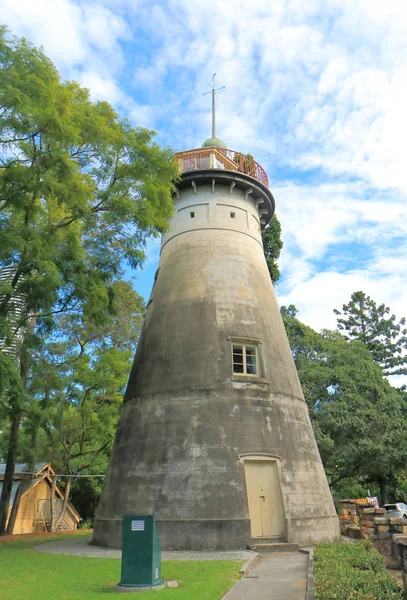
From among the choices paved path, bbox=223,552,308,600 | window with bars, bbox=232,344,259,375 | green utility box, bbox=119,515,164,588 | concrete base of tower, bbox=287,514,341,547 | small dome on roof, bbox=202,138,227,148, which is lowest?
paved path, bbox=223,552,308,600

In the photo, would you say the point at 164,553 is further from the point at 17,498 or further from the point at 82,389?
the point at 17,498

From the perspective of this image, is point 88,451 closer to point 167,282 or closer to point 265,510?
point 167,282

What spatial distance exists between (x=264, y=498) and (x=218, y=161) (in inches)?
528

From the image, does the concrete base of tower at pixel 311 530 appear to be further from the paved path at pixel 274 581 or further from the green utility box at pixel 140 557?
the green utility box at pixel 140 557

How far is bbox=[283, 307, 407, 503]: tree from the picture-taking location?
1164 inches

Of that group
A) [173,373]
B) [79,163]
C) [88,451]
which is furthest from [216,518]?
[88,451]

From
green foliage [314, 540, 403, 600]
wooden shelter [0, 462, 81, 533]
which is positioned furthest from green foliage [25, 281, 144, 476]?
green foliage [314, 540, 403, 600]

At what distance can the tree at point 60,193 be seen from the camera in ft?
35.6

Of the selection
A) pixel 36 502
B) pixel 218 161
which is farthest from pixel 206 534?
pixel 36 502

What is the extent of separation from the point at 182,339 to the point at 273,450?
4.65m

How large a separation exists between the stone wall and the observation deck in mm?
12563

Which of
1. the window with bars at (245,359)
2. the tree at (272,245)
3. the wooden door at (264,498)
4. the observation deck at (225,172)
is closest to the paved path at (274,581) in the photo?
the wooden door at (264,498)

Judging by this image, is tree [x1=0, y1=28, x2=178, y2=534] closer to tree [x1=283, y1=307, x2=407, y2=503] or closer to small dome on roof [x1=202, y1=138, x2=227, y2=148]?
small dome on roof [x1=202, y1=138, x2=227, y2=148]

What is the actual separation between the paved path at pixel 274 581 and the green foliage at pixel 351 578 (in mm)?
482
